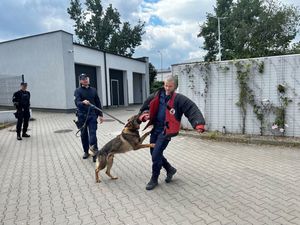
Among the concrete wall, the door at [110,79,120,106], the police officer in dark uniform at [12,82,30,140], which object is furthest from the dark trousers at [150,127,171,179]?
the door at [110,79,120,106]

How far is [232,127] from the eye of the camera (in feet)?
27.3

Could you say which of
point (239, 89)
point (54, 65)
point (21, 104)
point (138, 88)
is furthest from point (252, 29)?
point (21, 104)

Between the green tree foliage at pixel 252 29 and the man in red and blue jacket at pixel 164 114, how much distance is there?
13753 millimetres

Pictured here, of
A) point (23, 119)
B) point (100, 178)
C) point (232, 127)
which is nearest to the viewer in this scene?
point (100, 178)

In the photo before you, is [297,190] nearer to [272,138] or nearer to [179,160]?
[179,160]

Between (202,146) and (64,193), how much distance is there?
3959mm

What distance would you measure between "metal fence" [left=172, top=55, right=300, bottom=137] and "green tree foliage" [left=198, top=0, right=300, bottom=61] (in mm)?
9120

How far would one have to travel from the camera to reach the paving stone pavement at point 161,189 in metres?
3.61

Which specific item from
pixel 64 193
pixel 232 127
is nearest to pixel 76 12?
pixel 232 127

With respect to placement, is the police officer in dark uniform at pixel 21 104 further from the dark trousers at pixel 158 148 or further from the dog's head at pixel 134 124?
the dark trousers at pixel 158 148

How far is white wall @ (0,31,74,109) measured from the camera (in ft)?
54.6

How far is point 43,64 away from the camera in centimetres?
1736

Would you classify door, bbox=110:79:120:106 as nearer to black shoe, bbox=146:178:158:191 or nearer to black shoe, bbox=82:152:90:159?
black shoe, bbox=82:152:90:159

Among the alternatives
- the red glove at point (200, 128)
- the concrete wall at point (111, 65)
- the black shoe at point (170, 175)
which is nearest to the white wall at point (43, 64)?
the concrete wall at point (111, 65)
